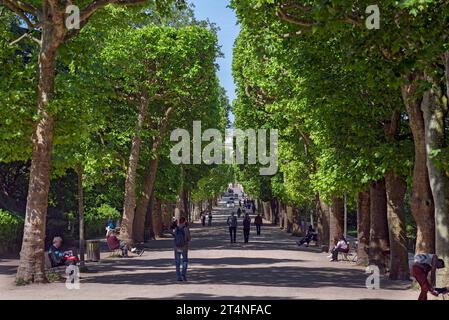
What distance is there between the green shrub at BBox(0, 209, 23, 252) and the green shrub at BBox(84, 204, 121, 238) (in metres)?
14.1

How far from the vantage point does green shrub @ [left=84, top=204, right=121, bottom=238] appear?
155 ft

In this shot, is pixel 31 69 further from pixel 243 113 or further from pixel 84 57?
pixel 243 113

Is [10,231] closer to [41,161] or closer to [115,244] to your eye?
[115,244]

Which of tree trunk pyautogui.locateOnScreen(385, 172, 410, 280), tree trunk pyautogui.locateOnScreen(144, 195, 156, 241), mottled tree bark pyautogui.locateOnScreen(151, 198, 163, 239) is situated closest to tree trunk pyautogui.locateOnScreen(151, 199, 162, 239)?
mottled tree bark pyautogui.locateOnScreen(151, 198, 163, 239)

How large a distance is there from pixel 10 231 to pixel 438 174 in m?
21.2

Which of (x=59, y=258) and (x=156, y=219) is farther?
(x=156, y=219)

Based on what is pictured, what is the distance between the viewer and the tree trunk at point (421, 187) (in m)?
17.7

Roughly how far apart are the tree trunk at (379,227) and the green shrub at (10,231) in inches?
643

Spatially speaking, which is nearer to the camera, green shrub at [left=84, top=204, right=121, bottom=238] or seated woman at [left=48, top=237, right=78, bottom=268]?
seated woman at [left=48, top=237, right=78, bottom=268]

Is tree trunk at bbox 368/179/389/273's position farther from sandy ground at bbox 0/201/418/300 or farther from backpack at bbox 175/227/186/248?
backpack at bbox 175/227/186/248

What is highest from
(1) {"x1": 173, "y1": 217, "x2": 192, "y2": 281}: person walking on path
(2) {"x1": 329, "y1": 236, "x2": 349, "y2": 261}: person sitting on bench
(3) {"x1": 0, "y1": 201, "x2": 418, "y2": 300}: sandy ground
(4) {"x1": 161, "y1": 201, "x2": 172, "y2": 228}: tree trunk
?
(4) {"x1": 161, "y1": 201, "x2": 172, "y2": 228}: tree trunk

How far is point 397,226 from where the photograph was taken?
20781mm

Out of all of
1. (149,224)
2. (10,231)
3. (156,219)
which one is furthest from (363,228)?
(156,219)
